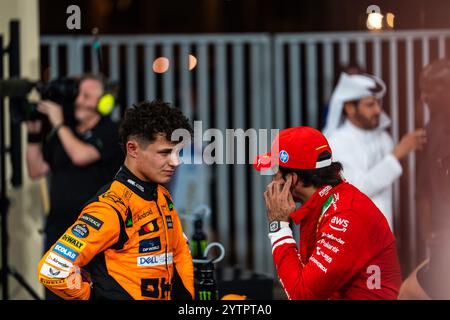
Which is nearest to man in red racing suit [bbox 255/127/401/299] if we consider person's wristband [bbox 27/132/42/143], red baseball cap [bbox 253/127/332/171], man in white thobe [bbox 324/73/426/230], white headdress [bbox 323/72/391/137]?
red baseball cap [bbox 253/127/332/171]

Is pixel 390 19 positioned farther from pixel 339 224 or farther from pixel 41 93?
pixel 41 93

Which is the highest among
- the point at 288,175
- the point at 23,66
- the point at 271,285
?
the point at 23,66

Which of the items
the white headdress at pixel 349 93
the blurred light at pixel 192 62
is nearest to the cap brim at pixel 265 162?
the white headdress at pixel 349 93

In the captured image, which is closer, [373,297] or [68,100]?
[373,297]

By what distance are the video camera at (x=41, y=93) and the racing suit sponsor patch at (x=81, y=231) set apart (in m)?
1.64

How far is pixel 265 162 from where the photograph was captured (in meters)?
3.29

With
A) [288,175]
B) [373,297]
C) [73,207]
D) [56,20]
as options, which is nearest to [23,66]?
[56,20]

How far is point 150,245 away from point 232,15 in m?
4.06

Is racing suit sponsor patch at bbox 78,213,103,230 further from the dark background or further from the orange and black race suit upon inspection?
the dark background

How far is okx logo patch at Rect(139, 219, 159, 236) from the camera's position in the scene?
3.11m

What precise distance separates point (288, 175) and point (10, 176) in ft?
7.21

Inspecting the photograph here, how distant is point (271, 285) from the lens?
13.2 ft

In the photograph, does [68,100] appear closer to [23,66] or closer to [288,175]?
[23,66]

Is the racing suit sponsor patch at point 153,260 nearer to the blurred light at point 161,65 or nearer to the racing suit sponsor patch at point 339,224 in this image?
the racing suit sponsor patch at point 339,224
